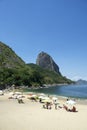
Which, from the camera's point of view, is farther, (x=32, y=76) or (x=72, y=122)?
(x=32, y=76)

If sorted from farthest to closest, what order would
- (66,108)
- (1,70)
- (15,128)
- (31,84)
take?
1. (31,84)
2. (1,70)
3. (66,108)
4. (15,128)

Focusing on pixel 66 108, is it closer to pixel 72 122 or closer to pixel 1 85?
pixel 72 122

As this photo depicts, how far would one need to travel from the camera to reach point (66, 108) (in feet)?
111

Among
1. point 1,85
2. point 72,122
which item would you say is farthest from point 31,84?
point 72,122

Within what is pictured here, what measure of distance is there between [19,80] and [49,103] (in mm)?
114131

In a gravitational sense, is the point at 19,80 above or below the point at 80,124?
above

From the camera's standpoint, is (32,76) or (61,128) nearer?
(61,128)

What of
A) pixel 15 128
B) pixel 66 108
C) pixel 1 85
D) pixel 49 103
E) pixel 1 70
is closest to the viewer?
pixel 15 128

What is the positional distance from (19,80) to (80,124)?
127425 mm

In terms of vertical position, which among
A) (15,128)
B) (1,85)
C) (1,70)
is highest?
(1,70)

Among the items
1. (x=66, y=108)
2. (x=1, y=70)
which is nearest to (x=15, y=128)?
(x=66, y=108)

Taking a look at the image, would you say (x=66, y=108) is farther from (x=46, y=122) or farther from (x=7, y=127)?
(x=7, y=127)

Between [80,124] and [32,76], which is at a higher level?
[32,76]

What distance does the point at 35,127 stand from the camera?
70.5 ft
